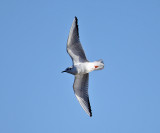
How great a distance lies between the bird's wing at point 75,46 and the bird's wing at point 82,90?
871 millimetres

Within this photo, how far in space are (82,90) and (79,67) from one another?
1.30 m

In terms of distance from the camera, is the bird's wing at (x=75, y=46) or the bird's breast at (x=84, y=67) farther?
the bird's breast at (x=84, y=67)

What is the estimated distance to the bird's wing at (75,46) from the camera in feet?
57.1

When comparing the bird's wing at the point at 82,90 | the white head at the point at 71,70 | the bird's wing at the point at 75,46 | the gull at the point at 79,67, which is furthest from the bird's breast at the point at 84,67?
the bird's wing at the point at 82,90

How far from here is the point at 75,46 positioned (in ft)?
58.2

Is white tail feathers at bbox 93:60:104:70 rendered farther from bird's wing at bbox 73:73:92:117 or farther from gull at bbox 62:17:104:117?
bird's wing at bbox 73:73:92:117

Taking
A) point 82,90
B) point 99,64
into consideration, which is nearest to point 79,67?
point 99,64

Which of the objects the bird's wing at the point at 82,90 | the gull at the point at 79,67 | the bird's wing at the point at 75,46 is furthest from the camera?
the bird's wing at the point at 82,90

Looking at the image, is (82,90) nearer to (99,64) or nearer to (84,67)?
(84,67)

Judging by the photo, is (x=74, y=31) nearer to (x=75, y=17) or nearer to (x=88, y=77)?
(x=75, y=17)

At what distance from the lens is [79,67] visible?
17.9m

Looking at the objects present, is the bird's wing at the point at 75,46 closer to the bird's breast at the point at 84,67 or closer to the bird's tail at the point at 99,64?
the bird's breast at the point at 84,67

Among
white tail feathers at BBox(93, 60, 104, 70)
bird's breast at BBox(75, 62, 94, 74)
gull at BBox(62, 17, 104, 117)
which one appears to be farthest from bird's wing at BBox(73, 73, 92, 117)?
white tail feathers at BBox(93, 60, 104, 70)

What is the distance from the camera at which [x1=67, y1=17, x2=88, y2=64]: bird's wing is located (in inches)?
685
